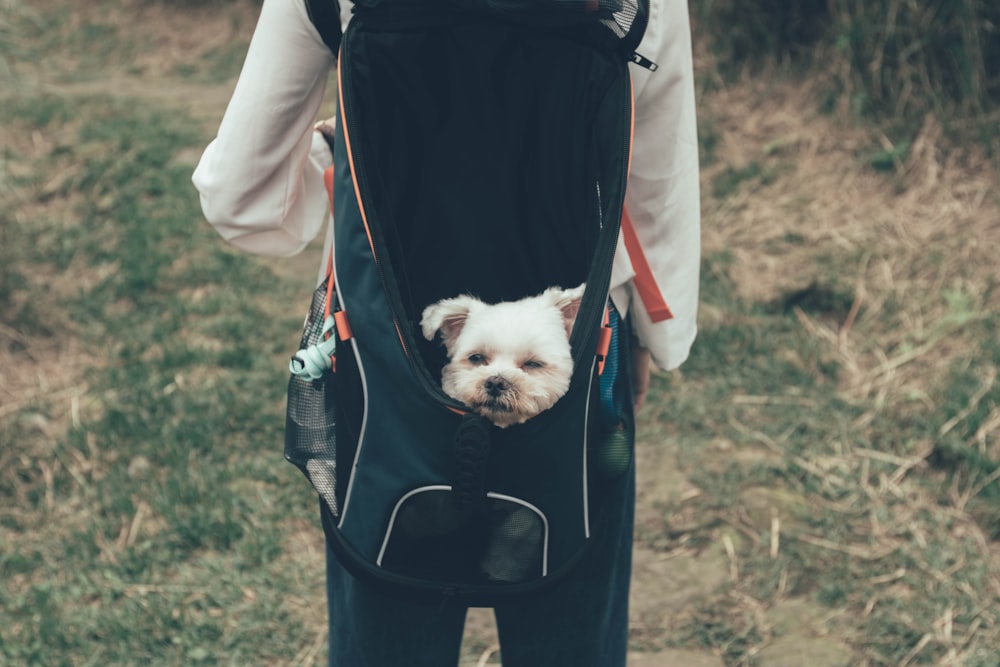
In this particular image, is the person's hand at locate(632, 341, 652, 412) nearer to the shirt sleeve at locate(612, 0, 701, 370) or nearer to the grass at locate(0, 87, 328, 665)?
the shirt sleeve at locate(612, 0, 701, 370)

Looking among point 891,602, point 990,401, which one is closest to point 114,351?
point 891,602

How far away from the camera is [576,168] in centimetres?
144

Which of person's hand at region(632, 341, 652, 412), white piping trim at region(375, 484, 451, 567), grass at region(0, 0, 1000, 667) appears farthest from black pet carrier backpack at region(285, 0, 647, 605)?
grass at region(0, 0, 1000, 667)

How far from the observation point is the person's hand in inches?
67.1

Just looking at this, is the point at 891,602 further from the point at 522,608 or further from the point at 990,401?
the point at 522,608

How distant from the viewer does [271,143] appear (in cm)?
142

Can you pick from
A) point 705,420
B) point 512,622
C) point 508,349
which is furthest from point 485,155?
point 705,420

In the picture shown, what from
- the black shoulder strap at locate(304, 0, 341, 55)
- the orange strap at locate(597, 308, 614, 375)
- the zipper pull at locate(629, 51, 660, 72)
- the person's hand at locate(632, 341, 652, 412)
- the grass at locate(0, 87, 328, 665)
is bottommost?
the grass at locate(0, 87, 328, 665)

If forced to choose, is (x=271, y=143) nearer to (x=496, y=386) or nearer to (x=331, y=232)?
(x=331, y=232)

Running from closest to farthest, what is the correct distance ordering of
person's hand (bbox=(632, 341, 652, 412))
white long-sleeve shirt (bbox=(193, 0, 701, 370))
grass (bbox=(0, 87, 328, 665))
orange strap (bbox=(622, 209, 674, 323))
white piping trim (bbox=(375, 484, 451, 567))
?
1. white piping trim (bbox=(375, 484, 451, 567))
2. white long-sleeve shirt (bbox=(193, 0, 701, 370))
3. orange strap (bbox=(622, 209, 674, 323))
4. person's hand (bbox=(632, 341, 652, 412))
5. grass (bbox=(0, 87, 328, 665))

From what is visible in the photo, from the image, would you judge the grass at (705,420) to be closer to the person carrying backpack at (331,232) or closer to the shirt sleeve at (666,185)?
the person carrying backpack at (331,232)

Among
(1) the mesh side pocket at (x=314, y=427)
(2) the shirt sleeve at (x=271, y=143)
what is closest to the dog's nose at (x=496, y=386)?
(1) the mesh side pocket at (x=314, y=427)

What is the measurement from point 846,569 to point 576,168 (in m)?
1.74

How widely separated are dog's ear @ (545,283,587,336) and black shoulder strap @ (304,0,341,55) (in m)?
0.44
